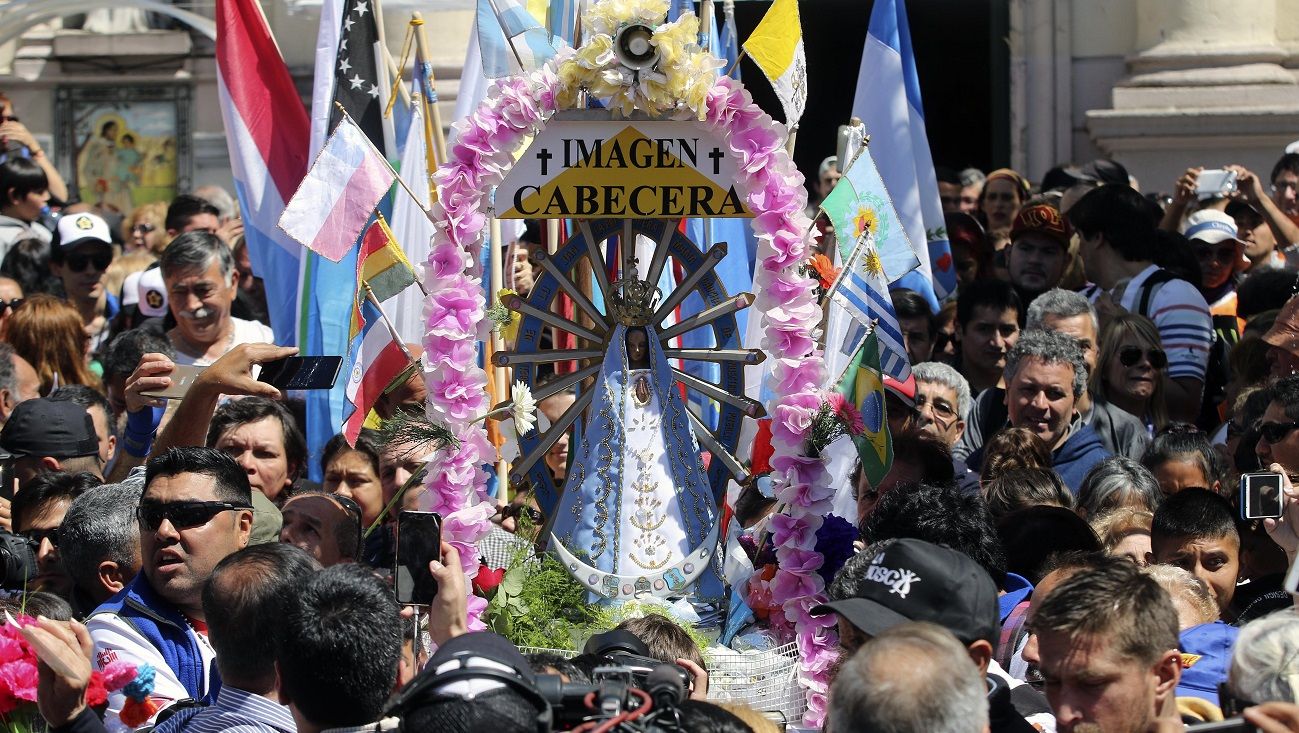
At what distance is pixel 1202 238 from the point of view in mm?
9078

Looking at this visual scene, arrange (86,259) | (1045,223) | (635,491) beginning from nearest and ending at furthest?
(635,491) < (1045,223) < (86,259)

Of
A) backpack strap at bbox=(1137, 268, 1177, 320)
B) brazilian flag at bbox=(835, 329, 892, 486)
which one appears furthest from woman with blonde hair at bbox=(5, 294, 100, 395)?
backpack strap at bbox=(1137, 268, 1177, 320)

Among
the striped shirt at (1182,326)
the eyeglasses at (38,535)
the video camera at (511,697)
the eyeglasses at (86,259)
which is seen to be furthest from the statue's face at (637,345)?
the eyeglasses at (86,259)

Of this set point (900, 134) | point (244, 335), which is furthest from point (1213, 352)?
point (244, 335)

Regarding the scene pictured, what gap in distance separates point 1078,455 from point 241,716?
3896 mm

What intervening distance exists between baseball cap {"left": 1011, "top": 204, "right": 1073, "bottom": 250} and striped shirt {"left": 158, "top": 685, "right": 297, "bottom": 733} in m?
5.72

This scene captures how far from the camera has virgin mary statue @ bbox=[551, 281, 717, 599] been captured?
Answer: 21.3 feet

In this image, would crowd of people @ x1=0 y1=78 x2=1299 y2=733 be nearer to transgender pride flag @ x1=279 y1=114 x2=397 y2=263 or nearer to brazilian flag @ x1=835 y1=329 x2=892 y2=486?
brazilian flag @ x1=835 y1=329 x2=892 y2=486

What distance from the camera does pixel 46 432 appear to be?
7047 millimetres

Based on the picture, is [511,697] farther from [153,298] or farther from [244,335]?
[153,298]

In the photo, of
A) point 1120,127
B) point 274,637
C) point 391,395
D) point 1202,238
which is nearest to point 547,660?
point 274,637

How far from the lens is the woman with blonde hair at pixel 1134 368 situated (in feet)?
25.2

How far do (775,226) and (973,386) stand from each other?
96.2 inches

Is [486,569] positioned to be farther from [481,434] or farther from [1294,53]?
[1294,53]
